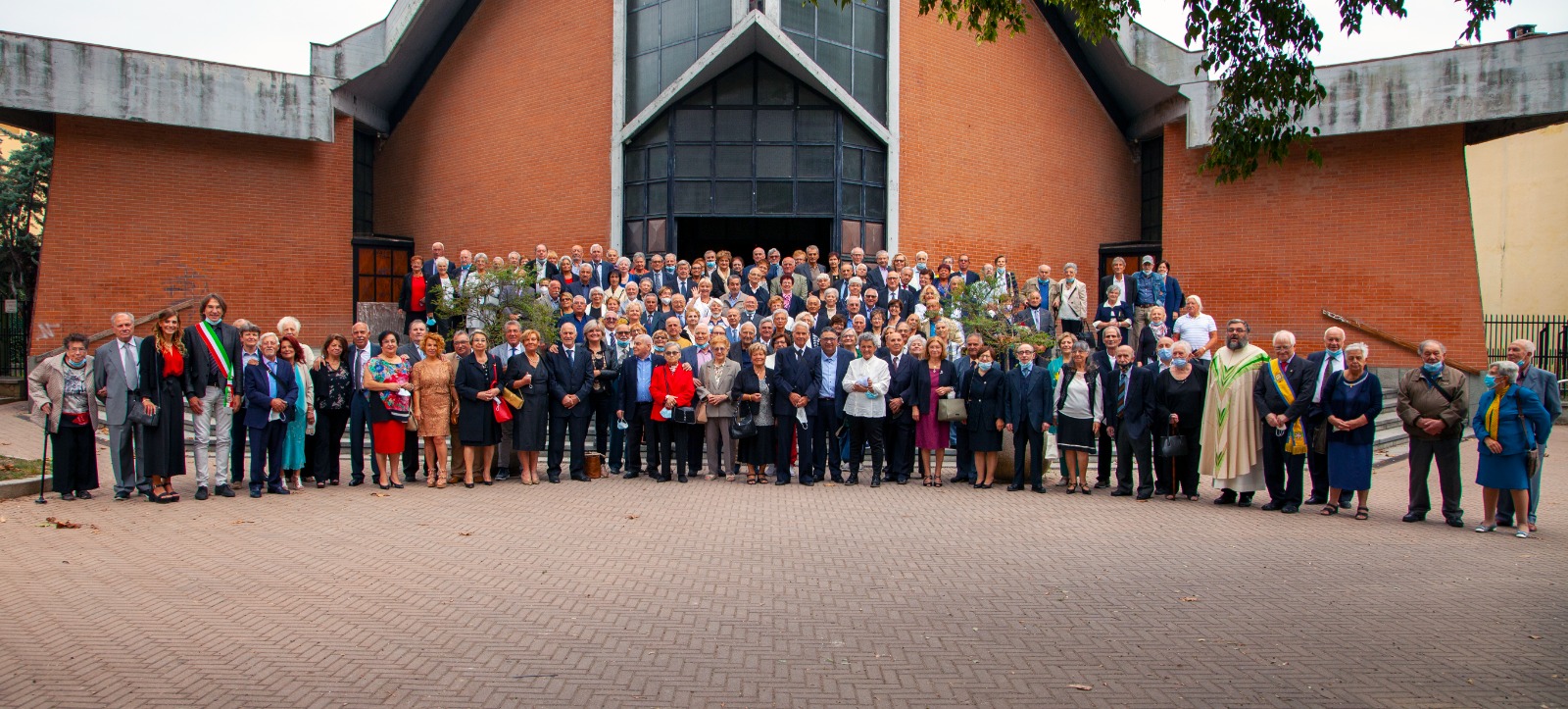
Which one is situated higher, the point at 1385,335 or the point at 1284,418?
the point at 1385,335

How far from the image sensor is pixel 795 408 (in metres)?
11.3

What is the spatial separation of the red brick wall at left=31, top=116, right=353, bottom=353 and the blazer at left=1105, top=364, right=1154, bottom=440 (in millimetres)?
15615

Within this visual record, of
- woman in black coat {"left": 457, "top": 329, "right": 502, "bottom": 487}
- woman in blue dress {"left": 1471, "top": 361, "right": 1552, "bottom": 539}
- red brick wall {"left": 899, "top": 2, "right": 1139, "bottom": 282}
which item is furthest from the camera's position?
red brick wall {"left": 899, "top": 2, "right": 1139, "bottom": 282}

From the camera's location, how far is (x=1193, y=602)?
240 inches

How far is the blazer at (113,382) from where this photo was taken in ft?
31.0

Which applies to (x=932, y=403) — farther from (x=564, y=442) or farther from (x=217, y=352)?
(x=217, y=352)

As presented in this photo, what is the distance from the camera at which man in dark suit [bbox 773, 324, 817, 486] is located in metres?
11.3

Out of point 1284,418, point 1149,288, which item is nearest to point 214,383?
point 1284,418

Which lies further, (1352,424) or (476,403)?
(476,403)

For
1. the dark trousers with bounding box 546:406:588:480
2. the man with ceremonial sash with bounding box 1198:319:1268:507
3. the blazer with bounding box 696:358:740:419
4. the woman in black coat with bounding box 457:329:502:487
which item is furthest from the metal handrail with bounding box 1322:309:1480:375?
the woman in black coat with bounding box 457:329:502:487

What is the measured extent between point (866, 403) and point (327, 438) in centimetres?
575

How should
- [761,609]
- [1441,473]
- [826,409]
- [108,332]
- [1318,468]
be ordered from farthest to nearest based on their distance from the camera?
[108,332]
[826,409]
[1318,468]
[1441,473]
[761,609]

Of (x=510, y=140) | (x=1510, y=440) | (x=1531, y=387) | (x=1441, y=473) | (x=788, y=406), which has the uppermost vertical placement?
(x=510, y=140)

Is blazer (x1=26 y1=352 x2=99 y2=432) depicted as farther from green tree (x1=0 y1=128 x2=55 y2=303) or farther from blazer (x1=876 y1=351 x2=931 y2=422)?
green tree (x1=0 y1=128 x2=55 y2=303)
